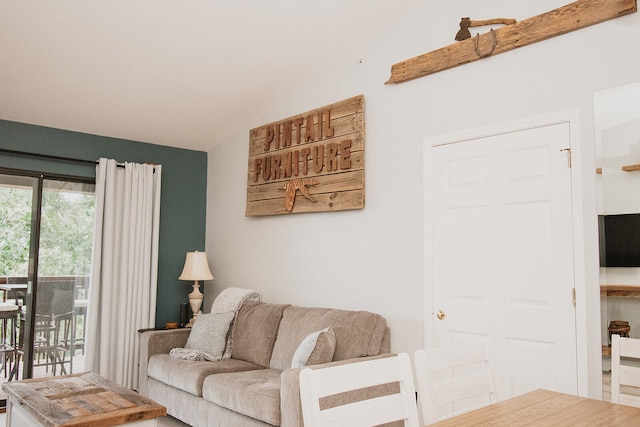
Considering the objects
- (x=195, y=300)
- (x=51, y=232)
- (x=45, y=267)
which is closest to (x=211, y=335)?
(x=195, y=300)

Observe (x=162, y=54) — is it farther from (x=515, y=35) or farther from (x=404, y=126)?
(x=515, y=35)

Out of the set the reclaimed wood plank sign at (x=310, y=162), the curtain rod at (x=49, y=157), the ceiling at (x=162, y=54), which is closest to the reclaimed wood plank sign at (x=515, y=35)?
the ceiling at (x=162, y=54)

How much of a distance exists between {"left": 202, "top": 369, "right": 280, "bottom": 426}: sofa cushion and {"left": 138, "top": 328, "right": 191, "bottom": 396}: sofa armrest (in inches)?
41.1

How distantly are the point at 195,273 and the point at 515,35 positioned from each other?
357 centimetres

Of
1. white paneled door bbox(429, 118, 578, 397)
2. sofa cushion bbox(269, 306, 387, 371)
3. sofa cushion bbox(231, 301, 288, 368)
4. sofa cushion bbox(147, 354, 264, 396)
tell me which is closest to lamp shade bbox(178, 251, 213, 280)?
sofa cushion bbox(231, 301, 288, 368)

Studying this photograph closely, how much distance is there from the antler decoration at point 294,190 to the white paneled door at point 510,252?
124 cm

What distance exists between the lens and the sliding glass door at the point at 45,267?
4512 mm

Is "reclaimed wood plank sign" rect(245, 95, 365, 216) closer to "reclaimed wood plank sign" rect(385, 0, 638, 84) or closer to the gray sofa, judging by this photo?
"reclaimed wood plank sign" rect(385, 0, 638, 84)

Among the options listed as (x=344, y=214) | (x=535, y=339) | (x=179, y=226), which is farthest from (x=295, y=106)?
(x=535, y=339)

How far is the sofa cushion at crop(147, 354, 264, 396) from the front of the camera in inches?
146

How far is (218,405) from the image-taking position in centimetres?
347

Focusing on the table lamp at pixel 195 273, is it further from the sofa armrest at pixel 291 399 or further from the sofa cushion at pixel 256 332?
the sofa armrest at pixel 291 399

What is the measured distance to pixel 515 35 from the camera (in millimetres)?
3000

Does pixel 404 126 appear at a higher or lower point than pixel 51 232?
higher
